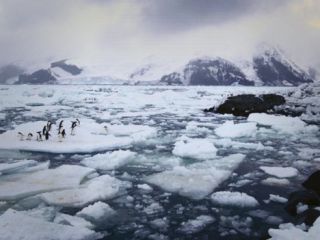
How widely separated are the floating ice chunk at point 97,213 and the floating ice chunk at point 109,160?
10.1 feet

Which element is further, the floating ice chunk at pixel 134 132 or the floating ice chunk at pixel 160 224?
the floating ice chunk at pixel 134 132

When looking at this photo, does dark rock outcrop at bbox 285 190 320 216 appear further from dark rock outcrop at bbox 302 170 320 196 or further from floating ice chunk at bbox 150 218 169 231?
floating ice chunk at bbox 150 218 169 231

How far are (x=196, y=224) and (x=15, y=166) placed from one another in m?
5.64

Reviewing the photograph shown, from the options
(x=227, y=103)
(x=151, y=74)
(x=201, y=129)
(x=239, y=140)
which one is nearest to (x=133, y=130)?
(x=201, y=129)

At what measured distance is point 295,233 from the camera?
5566 millimetres

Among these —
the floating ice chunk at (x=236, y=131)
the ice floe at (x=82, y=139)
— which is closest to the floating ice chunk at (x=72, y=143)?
the ice floe at (x=82, y=139)

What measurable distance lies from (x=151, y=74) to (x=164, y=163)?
18019cm

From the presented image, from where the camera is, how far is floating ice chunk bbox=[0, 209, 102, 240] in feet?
17.9

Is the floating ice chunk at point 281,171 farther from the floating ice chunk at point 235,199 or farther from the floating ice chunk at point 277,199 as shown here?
the floating ice chunk at point 235,199

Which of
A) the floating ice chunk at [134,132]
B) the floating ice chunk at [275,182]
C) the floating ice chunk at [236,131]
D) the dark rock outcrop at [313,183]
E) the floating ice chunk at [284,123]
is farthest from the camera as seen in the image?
the floating ice chunk at [284,123]

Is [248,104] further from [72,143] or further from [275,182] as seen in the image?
[275,182]

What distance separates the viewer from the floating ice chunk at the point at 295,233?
542cm

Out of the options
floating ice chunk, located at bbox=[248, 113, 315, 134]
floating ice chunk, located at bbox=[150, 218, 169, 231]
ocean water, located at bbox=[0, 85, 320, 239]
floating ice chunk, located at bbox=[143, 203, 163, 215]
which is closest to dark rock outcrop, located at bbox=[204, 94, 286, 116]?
floating ice chunk, located at bbox=[248, 113, 315, 134]

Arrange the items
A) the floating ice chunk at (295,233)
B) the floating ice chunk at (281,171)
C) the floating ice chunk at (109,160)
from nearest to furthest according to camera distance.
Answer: the floating ice chunk at (295,233)
the floating ice chunk at (281,171)
the floating ice chunk at (109,160)
